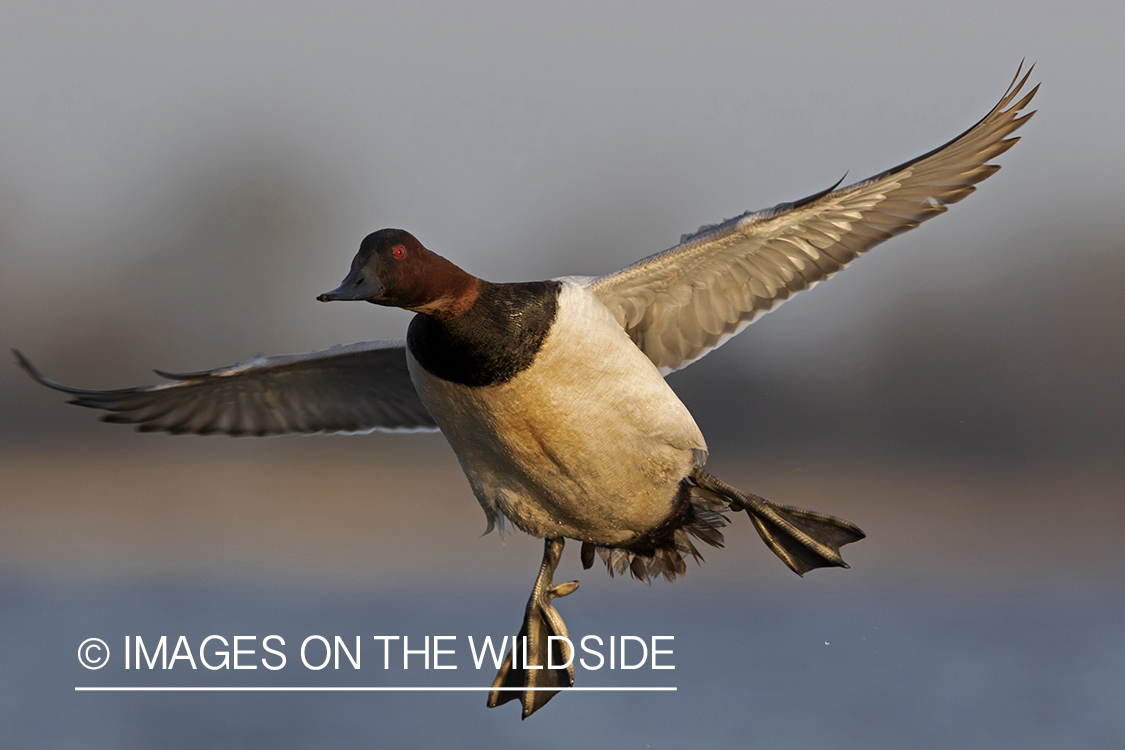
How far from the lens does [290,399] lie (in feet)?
23.8

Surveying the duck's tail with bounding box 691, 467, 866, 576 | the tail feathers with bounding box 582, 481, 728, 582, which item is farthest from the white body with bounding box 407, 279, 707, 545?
the duck's tail with bounding box 691, 467, 866, 576

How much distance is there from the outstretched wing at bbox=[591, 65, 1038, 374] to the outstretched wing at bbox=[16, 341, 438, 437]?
1601 millimetres

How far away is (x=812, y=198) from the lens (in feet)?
18.2

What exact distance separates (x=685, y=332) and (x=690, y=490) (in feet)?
3.29

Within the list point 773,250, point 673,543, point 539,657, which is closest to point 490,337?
point 773,250

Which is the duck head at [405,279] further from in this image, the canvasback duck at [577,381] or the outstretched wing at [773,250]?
the outstretched wing at [773,250]

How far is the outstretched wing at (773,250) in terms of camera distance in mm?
5688

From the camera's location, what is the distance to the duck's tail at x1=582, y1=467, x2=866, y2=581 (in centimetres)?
631

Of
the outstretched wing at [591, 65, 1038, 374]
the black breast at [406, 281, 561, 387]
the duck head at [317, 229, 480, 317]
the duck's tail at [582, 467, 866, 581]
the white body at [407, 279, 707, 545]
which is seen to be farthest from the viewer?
the duck's tail at [582, 467, 866, 581]

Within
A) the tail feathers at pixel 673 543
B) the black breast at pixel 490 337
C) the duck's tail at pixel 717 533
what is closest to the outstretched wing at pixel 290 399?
the black breast at pixel 490 337

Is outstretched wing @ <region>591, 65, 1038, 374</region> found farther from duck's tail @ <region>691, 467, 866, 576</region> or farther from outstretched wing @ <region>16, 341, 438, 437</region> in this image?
outstretched wing @ <region>16, 341, 438, 437</region>

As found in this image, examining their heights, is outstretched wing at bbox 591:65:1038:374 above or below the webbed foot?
above

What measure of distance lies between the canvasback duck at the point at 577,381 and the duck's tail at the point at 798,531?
0.01 m

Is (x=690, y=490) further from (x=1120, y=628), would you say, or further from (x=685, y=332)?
(x=1120, y=628)
